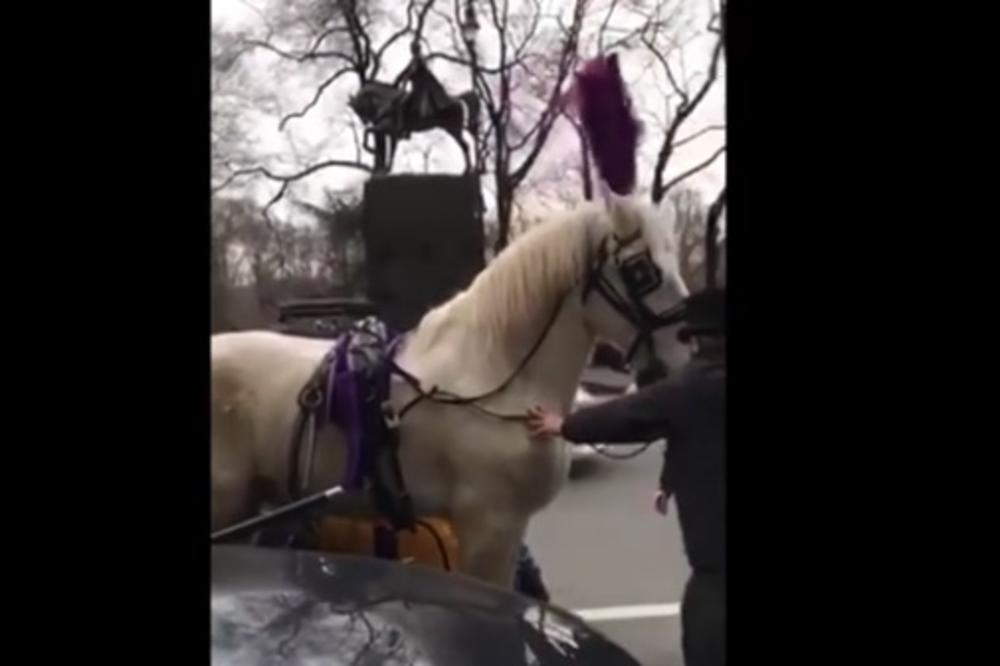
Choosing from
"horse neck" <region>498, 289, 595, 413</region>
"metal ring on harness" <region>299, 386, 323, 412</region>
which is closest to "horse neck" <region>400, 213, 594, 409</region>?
"horse neck" <region>498, 289, 595, 413</region>

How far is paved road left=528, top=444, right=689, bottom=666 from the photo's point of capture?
1508mm

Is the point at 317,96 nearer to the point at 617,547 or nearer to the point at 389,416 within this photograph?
the point at 389,416

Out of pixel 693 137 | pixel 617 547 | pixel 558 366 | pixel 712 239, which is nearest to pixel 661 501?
pixel 617 547

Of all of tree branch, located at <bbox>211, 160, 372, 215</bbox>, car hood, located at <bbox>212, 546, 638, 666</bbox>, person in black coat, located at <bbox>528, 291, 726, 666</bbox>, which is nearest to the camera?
car hood, located at <bbox>212, 546, 638, 666</bbox>

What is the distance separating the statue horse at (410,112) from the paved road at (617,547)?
38cm

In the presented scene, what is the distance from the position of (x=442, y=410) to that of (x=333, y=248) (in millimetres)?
234

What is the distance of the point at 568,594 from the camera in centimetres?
151

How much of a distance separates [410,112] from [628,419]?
16.1 inches

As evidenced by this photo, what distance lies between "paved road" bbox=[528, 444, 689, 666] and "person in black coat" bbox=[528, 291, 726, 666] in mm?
16

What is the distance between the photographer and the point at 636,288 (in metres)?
1.54

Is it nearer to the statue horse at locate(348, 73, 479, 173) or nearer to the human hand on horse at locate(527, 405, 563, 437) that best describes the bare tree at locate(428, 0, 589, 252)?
the statue horse at locate(348, 73, 479, 173)

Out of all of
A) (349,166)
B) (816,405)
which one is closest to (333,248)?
(349,166)
